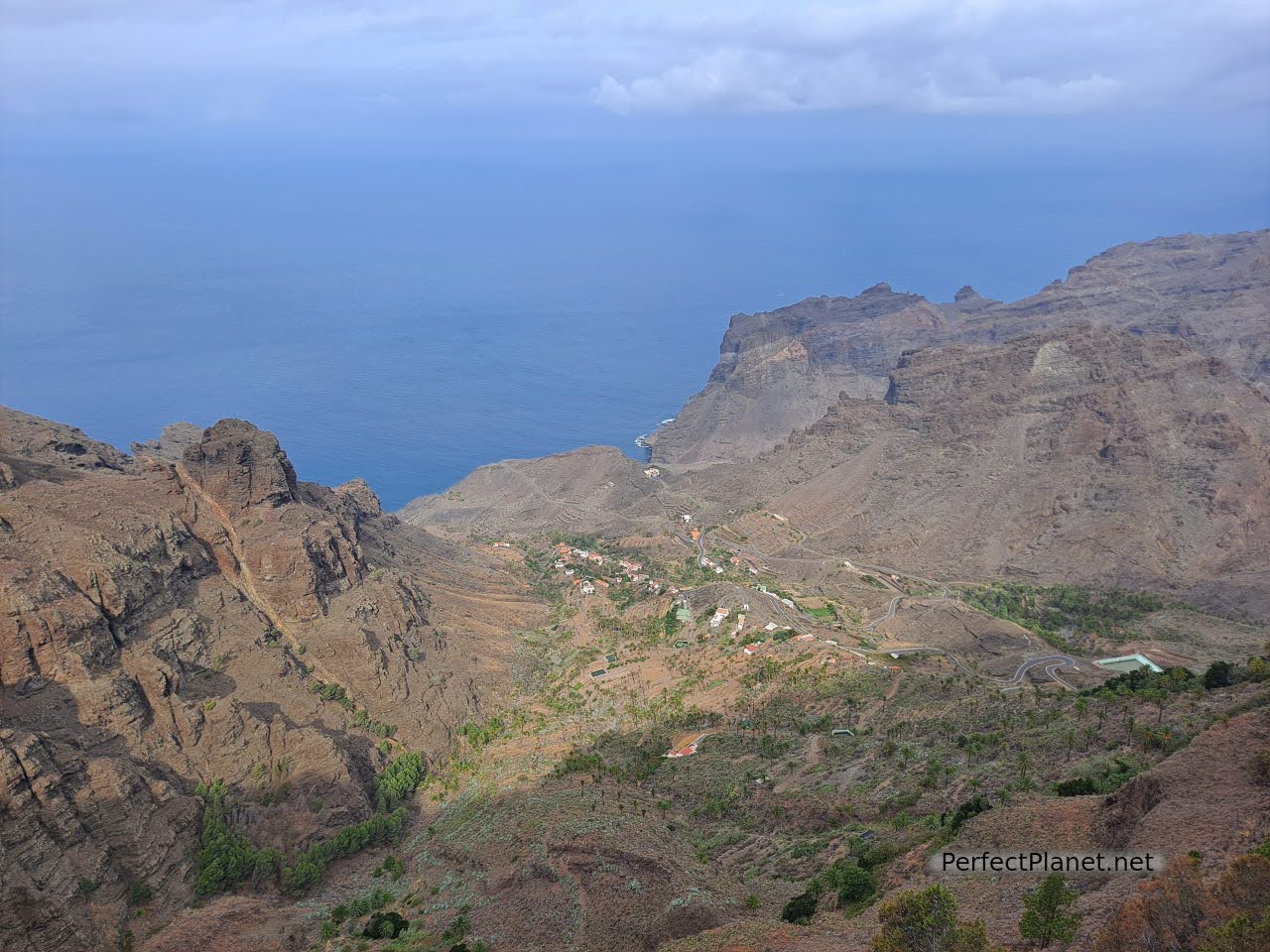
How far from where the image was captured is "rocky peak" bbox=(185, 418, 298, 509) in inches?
2958

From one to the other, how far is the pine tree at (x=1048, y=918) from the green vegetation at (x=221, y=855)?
38886 millimetres

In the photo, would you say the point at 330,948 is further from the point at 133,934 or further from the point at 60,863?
the point at 60,863

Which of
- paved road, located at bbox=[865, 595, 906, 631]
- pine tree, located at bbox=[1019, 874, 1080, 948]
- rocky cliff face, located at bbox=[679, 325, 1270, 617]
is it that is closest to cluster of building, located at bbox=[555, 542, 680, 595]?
paved road, located at bbox=[865, 595, 906, 631]

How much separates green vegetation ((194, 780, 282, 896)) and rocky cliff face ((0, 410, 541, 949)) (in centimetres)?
76

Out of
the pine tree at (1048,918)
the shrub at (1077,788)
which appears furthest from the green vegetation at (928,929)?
the shrub at (1077,788)

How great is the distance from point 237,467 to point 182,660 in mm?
19715

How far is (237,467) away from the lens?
75750mm

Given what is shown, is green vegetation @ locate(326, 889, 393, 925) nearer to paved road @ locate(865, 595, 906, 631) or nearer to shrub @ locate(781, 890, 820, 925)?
shrub @ locate(781, 890, 820, 925)

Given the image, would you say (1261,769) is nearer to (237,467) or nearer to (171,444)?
(237,467)

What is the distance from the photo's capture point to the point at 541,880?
1801 inches

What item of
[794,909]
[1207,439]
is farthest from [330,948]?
[1207,439]

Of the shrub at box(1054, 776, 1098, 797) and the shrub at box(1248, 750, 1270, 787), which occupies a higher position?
the shrub at box(1248, 750, 1270, 787)

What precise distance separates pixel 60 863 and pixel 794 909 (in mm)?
32862

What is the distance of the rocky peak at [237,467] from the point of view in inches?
2958
